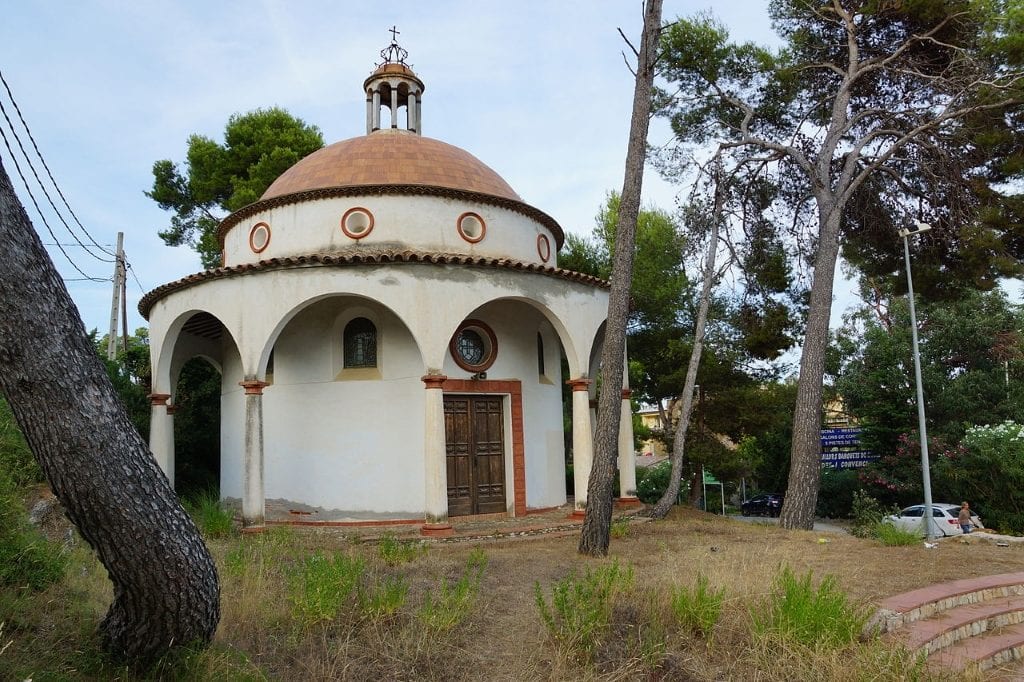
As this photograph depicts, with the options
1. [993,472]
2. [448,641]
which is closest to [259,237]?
[448,641]

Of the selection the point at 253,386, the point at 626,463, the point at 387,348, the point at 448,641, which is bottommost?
the point at 448,641

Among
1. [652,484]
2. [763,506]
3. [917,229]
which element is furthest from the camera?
[652,484]

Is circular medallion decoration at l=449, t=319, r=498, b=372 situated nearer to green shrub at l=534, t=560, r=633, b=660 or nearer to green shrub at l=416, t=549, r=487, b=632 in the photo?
green shrub at l=416, t=549, r=487, b=632

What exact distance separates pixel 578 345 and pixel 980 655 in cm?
742

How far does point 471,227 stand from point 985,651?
10017mm

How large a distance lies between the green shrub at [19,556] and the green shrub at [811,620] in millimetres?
5525

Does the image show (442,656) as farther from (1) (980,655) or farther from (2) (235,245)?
(2) (235,245)

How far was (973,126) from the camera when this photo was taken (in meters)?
14.4

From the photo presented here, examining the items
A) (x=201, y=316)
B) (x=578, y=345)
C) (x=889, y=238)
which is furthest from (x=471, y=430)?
(x=889, y=238)

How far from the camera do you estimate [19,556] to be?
561 centimetres

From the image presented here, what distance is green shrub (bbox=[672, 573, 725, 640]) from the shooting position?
18.4 feet

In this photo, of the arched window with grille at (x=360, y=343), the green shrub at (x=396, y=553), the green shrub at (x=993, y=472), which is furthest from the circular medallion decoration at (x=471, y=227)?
the green shrub at (x=993, y=472)

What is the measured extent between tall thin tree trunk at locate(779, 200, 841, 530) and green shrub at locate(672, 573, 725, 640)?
828cm

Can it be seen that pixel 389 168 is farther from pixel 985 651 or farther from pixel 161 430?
pixel 985 651
